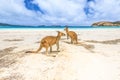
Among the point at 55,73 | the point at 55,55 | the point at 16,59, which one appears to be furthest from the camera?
the point at 55,55

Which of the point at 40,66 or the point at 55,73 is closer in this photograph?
the point at 55,73

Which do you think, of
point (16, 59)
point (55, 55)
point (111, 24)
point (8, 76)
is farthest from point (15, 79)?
point (111, 24)

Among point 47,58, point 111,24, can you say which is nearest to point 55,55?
point 47,58

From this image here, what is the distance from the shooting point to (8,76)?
6.66 m

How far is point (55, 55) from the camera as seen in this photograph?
949cm

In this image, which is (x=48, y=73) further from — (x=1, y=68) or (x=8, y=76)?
(x=1, y=68)

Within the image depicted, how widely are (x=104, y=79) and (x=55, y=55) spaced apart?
3.53m

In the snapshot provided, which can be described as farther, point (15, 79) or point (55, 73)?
point (55, 73)

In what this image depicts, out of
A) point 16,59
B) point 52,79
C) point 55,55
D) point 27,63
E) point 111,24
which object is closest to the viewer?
point 52,79

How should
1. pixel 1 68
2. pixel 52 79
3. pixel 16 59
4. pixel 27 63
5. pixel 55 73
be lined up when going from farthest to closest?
pixel 16 59, pixel 27 63, pixel 1 68, pixel 55 73, pixel 52 79

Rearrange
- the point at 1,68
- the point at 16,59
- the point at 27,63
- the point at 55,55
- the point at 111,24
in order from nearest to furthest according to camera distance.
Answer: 1. the point at 1,68
2. the point at 27,63
3. the point at 16,59
4. the point at 55,55
5. the point at 111,24

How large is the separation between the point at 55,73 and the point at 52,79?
54 centimetres

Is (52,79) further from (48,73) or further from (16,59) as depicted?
(16,59)

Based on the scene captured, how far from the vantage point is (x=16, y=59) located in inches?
348
